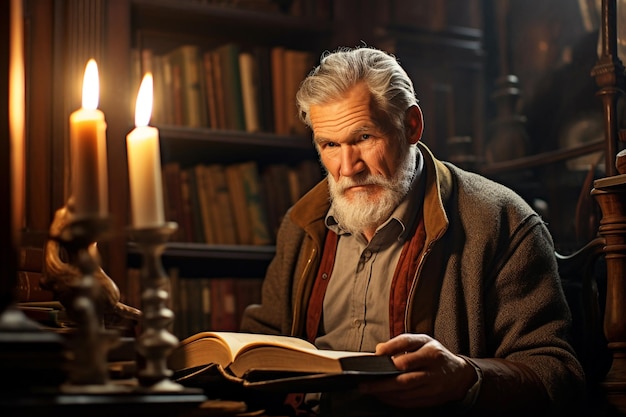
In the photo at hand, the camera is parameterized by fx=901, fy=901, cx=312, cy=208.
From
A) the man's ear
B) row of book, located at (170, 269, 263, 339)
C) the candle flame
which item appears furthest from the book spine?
row of book, located at (170, 269, 263, 339)

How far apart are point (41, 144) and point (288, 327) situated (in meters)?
1.13

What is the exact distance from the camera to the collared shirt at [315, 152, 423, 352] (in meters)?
2.17

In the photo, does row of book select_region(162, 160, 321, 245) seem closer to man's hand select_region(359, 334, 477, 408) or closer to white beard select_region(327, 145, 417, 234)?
white beard select_region(327, 145, 417, 234)

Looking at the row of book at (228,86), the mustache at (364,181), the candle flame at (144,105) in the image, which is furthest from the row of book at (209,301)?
the candle flame at (144,105)

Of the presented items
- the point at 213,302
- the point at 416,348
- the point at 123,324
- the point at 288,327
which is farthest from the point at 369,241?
the point at 213,302

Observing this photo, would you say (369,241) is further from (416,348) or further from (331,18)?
(331,18)

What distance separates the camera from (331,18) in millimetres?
3486

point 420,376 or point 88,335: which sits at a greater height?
point 88,335

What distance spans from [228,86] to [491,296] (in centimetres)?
154

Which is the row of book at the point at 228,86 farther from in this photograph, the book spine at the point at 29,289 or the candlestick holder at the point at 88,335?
the candlestick holder at the point at 88,335

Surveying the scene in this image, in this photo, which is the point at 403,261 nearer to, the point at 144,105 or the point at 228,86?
the point at 144,105

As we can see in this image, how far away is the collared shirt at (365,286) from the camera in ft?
7.13

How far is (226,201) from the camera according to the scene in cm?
324

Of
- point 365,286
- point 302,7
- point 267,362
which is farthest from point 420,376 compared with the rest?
point 302,7
